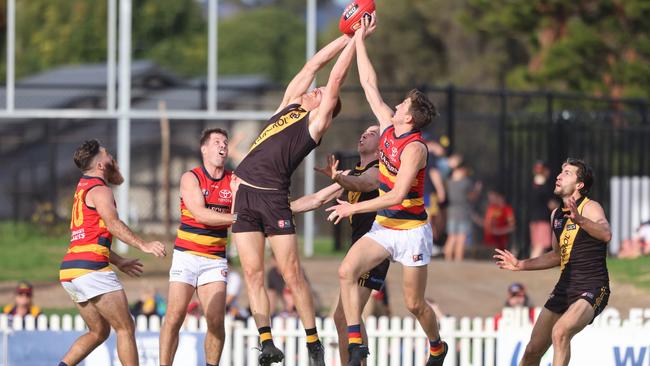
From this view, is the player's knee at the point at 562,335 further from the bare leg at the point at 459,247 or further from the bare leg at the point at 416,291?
the bare leg at the point at 459,247

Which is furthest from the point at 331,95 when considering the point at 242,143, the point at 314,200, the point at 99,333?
the point at 242,143

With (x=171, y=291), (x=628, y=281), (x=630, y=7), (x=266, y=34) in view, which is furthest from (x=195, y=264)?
(x=266, y=34)

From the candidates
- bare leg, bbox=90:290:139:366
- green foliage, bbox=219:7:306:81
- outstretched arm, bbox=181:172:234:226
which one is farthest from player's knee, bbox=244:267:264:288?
green foliage, bbox=219:7:306:81

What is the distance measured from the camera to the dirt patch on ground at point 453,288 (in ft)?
61.1

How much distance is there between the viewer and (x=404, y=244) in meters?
11.3

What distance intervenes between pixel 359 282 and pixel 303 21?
198 feet

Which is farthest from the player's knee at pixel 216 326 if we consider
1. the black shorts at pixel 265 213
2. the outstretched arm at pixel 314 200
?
the outstretched arm at pixel 314 200

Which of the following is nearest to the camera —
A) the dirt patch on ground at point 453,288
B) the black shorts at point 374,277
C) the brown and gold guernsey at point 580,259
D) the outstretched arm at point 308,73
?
the outstretched arm at point 308,73

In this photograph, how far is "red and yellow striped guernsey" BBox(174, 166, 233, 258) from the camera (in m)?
11.7

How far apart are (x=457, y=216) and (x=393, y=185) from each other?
11416mm

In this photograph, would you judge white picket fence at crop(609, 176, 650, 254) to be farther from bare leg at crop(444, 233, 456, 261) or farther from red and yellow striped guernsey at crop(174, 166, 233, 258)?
red and yellow striped guernsey at crop(174, 166, 233, 258)

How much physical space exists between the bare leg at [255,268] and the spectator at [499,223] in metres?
13.9

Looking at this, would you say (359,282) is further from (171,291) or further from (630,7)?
(630,7)

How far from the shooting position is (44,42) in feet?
177
